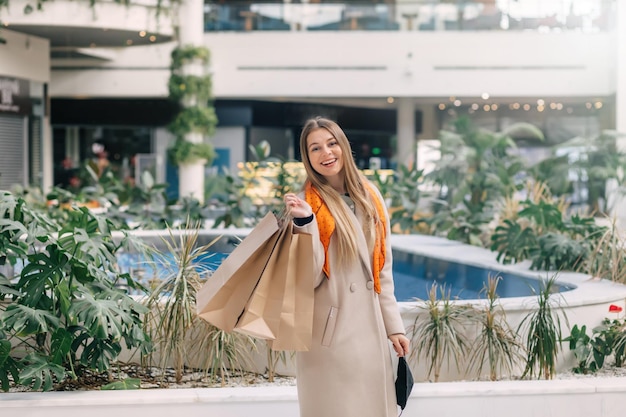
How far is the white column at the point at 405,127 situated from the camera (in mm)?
21728

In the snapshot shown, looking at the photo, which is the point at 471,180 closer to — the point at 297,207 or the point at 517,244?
the point at 517,244

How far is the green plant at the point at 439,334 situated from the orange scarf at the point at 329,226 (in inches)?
66.2

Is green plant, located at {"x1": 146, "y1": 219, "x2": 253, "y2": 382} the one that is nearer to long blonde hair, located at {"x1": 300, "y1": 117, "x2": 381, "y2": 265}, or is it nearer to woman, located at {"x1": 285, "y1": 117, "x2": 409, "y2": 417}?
woman, located at {"x1": 285, "y1": 117, "x2": 409, "y2": 417}

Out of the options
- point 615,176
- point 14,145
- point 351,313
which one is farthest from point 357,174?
point 14,145

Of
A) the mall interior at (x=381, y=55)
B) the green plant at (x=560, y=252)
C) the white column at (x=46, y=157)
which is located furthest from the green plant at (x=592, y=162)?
the white column at (x=46, y=157)

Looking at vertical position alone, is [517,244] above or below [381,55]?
below

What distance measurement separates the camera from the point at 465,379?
457 centimetres

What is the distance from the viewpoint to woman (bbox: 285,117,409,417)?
278 centimetres

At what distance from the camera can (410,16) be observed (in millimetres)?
19703

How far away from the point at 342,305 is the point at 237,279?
321 millimetres

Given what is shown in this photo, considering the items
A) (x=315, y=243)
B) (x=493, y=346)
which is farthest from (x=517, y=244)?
(x=315, y=243)

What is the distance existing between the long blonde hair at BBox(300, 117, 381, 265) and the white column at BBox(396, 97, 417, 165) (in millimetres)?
18846

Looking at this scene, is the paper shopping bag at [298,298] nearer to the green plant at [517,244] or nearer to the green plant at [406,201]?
the green plant at [517,244]

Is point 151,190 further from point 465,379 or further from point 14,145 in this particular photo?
point 14,145
